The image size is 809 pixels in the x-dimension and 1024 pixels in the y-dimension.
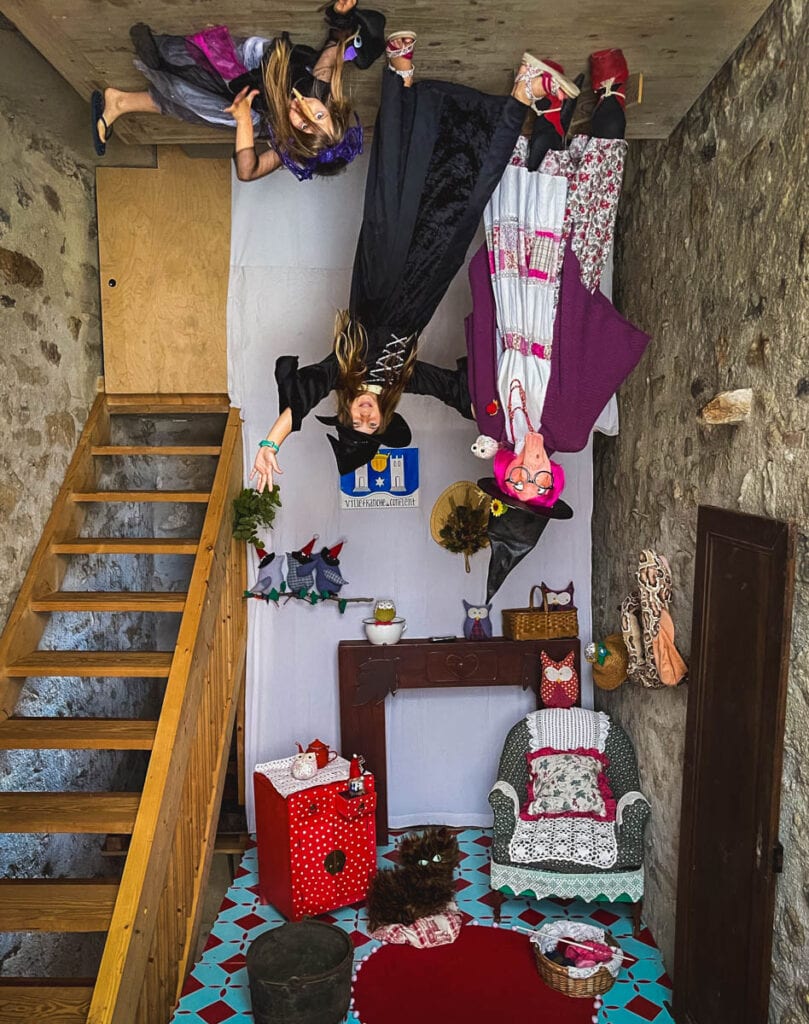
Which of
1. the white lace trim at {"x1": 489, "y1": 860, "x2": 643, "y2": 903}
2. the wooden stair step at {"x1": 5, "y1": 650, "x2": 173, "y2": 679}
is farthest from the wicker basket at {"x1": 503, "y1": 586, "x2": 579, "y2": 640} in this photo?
the wooden stair step at {"x1": 5, "y1": 650, "x2": 173, "y2": 679}

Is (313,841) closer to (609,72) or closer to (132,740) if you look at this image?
(132,740)

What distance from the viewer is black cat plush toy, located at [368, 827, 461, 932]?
3.67 metres

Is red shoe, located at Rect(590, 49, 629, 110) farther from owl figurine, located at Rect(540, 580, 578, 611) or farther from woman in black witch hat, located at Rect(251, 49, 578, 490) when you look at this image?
owl figurine, located at Rect(540, 580, 578, 611)

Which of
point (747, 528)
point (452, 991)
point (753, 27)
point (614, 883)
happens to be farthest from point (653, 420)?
point (452, 991)

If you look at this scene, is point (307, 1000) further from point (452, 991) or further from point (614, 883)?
point (614, 883)

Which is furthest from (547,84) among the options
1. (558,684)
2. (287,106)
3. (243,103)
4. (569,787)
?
(569,787)

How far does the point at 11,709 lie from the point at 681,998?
2.70 metres

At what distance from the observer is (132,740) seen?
3.02 m

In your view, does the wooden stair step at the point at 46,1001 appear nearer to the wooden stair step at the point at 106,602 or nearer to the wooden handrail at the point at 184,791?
the wooden handrail at the point at 184,791

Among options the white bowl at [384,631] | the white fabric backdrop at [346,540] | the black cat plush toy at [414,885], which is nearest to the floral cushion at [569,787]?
the black cat plush toy at [414,885]

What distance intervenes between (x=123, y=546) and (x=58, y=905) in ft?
4.81

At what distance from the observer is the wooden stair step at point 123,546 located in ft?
11.8

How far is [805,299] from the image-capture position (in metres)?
2.21

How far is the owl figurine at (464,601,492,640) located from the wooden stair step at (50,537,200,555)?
148 centimetres
